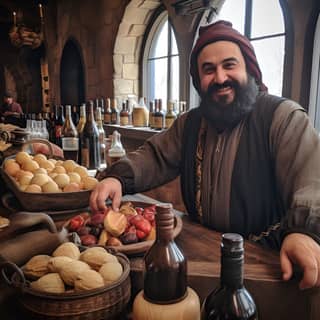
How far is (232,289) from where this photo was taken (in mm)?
486

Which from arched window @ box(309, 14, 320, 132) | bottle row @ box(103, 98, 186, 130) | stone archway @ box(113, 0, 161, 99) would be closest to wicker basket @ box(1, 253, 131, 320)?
arched window @ box(309, 14, 320, 132)

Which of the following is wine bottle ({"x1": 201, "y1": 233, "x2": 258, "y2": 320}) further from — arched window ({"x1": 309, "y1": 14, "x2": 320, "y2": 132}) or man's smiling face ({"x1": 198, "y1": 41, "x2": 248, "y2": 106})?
arched window ({"x1": 309, "y1": 14, "x2": 320, "y2": 132})

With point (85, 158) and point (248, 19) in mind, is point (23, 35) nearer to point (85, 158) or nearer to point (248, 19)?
point (248, 19)

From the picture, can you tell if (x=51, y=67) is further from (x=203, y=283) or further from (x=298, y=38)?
(x=203, y=283)

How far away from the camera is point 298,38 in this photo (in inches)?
90.5

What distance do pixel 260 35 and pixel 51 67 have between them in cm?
452

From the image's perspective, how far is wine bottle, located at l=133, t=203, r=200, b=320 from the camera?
0.52 m

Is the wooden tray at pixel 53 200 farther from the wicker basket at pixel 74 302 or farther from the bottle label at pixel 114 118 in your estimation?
the bottle label at pixel 114 118

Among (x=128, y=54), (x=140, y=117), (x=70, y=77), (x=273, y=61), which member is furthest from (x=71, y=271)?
(x=70, y=77)

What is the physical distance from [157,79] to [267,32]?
176cm

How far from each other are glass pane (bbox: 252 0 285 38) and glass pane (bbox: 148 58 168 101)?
1.33 meters

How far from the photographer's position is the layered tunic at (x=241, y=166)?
109 cm

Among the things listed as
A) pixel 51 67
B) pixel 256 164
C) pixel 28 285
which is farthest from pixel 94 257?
pixel 51 67

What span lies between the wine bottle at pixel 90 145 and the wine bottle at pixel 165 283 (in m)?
1.48
